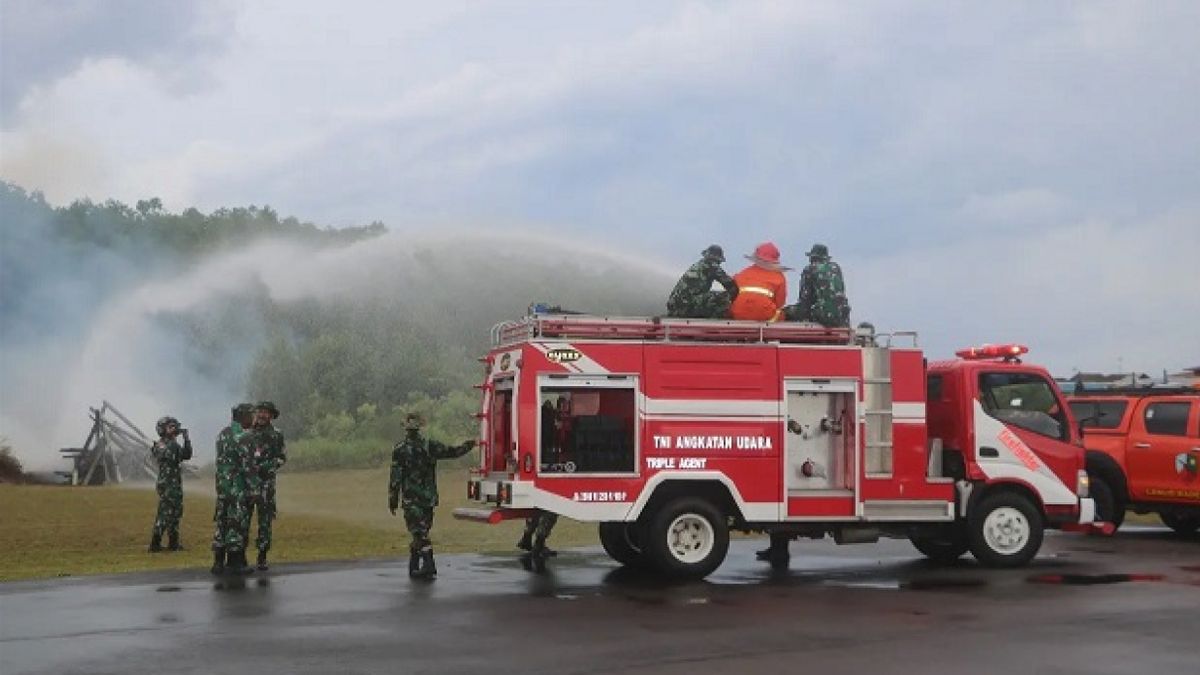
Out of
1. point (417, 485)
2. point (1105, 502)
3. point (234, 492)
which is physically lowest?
point (1105, 502)

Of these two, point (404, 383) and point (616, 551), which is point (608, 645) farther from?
point (404, 383)

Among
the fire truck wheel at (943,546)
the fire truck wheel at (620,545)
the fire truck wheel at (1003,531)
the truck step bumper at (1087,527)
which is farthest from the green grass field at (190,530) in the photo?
the truck step bumper at (1087,527)

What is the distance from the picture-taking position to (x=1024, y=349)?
15148 mm

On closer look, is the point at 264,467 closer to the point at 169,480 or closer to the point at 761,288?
the point at 169,480

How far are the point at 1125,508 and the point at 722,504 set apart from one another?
27.8ft

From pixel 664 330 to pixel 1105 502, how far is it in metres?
8.93

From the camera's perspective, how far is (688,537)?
13242 millimetres

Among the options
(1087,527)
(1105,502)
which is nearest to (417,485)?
(1087,527)

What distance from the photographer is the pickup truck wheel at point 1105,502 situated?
18891 mm

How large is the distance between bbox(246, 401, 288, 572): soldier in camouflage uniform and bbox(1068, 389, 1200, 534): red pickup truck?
38.1ft

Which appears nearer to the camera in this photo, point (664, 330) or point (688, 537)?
point (688, 537)

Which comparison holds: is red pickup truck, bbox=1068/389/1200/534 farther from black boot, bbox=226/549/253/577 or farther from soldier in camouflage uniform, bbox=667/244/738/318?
black boot, bbox=226/549/253/577

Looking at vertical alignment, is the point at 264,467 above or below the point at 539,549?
above

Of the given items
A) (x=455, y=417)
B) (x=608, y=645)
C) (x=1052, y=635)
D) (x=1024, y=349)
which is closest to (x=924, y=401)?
(x=1024, y=349)
